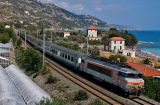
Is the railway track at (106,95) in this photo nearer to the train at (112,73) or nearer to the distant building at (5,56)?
the train at (112,73)

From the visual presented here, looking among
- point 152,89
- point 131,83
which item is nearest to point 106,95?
point 131,83

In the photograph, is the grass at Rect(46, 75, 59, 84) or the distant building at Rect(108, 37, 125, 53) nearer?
the grass at Rect(46, 75, 59, 84)

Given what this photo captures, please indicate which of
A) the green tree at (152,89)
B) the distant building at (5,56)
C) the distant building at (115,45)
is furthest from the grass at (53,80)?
the distant building at (115,45)

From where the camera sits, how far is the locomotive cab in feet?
123

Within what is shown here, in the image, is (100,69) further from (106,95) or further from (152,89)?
(152,89)

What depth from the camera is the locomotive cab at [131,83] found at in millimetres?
37406

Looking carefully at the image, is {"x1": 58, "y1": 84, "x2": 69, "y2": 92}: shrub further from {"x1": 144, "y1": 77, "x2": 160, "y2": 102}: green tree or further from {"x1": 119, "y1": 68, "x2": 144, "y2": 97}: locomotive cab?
{"x1": 144, "y1": 77, "x2": 160, "y2": 102}: green tree

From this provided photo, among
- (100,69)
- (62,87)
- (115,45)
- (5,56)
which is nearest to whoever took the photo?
(100,69)

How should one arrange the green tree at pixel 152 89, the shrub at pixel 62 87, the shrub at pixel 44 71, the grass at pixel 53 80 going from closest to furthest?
the green tree at pixel 152 89
the shrub at pixel 62 87
the grass at pixel 53 80
the shrub at pixel 44 71

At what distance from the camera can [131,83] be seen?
37.4 meters

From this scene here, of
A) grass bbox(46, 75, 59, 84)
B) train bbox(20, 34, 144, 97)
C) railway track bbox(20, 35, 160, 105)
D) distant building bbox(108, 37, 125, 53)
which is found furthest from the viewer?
distant building bbox(108, 37, 125, 53)

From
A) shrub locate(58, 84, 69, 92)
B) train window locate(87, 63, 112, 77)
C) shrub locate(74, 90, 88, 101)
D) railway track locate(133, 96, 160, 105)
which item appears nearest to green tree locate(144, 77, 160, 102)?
railway track locate(133, 96, 160, 105)

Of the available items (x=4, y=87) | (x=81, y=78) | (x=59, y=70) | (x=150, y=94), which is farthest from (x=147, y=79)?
(x=59, y=70)

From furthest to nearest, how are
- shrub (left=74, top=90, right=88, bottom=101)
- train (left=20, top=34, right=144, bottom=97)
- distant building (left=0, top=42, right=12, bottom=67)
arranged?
distant building (left=0, top=42, right=12, bottom=67)
shrub (left=74, top=90, right=88, bottom=101)
train (left=20, top=34, right=144, bottom=97)
